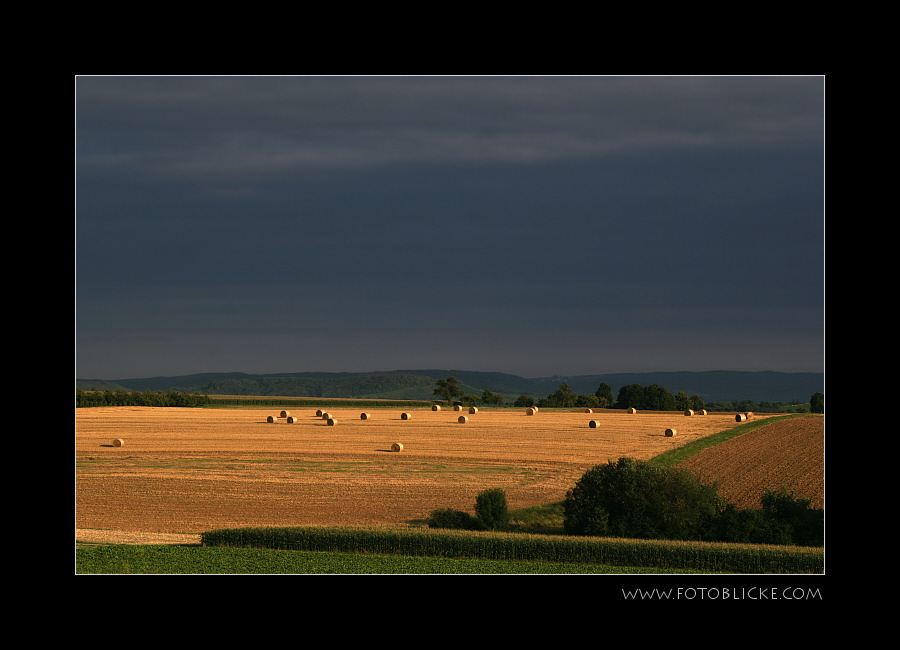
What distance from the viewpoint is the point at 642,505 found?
2325cm

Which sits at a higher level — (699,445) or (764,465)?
(764,465)

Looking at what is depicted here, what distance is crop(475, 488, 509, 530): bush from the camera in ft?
82.4

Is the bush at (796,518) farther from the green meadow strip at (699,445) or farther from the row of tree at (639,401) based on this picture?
the row of tree at (639,401)

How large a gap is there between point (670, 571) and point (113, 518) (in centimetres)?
1897

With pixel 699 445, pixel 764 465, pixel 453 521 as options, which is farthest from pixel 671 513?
pixel 699 445

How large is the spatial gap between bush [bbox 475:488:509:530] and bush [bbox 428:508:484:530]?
0.77ft

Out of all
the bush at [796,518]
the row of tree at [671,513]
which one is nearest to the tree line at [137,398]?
the row of tree at [671,513]

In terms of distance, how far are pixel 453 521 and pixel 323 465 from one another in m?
16.4

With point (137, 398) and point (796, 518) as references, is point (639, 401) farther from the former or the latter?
point (796, 518)

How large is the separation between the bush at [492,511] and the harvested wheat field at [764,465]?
6865 millimetres

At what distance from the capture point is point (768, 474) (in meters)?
38.5

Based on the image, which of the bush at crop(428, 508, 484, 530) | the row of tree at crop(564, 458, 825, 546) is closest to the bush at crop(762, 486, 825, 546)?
the row of tree at crop(564, 458, 825, 546)

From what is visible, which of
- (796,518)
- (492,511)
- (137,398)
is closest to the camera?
(796,518)

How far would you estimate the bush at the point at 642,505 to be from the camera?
2289 centimetres
